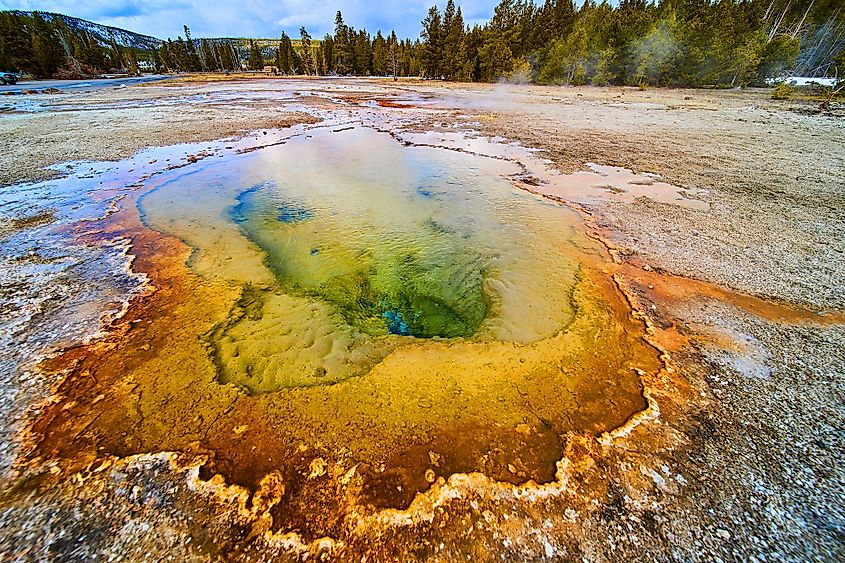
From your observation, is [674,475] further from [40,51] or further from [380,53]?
[380,53]

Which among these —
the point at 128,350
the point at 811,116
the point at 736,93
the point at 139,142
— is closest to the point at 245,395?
the point at 128,350

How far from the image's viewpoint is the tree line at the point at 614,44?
3888 cm

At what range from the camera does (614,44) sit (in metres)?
46.6

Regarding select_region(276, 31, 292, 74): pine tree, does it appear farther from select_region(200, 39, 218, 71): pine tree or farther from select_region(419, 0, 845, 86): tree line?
select_region(419, 0, 845, 86): tree line

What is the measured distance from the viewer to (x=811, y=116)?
2042cm

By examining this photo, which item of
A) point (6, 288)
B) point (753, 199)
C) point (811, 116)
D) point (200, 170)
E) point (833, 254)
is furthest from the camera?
point (811, 116)

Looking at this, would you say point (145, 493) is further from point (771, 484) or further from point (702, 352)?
point (702, 352)

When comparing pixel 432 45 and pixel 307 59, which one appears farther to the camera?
pixel 307 59

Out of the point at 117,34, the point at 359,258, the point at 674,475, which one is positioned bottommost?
the point at 359,258

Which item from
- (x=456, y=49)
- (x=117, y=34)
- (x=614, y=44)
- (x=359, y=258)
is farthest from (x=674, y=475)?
(x=117, y=34)

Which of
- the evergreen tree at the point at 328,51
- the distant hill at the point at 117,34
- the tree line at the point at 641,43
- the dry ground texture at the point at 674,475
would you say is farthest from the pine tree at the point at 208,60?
the dry ground texture at the point at 674,475

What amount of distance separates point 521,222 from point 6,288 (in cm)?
916

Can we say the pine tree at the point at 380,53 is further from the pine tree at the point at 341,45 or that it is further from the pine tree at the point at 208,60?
the pine tree at the point at 208,60

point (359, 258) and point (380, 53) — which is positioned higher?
point (380, 53)
